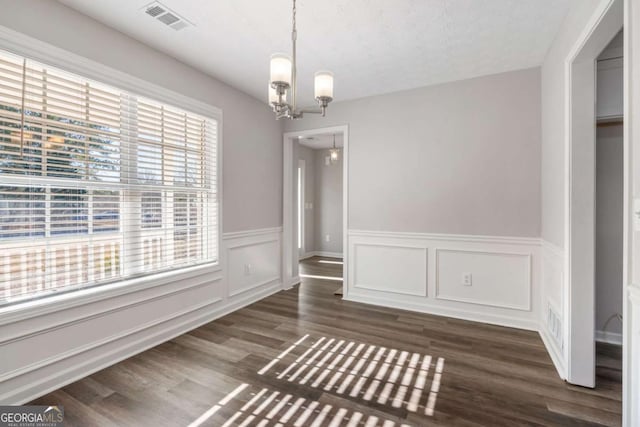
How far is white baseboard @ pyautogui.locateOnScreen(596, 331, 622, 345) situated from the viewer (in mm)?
2605

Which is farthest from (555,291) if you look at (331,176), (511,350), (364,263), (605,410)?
(331,176)

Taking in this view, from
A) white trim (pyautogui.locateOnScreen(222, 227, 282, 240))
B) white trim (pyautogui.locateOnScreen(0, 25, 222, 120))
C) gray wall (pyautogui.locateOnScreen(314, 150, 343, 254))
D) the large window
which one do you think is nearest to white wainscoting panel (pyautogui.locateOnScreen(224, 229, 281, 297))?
white trim (pyautogui.locateOnScreen(222, 227, 282, 240))

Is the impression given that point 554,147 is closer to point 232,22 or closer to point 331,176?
point 232,22

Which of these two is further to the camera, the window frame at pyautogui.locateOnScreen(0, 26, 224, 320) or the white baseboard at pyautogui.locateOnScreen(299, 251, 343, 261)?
the white baseboard at pyautogui.locateOnScreen(299, 251, 343, 261)

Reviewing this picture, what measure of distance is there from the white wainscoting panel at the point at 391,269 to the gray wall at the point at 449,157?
272 mm

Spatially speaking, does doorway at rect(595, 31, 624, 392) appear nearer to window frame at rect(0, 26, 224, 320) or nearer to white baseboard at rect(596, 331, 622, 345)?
white baseboard at rect(596, 331, 622, 345)

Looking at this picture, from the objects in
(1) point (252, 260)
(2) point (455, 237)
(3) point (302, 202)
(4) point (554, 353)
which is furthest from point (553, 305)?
(3) point (302, 202)

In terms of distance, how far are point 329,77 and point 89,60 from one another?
1.83 metres

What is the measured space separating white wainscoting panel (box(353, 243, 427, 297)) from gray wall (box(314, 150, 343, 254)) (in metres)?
3.14

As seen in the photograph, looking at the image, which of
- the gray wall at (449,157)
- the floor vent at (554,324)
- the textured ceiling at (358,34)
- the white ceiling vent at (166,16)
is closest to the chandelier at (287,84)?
the textured ceiling at (358,34)

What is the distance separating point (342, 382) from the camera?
2062 mm

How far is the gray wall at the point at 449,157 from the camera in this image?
9.69 ft

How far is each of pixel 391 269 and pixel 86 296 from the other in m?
3.03

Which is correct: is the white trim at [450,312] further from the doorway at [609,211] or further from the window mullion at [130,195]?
the window mullion at [130,195]
